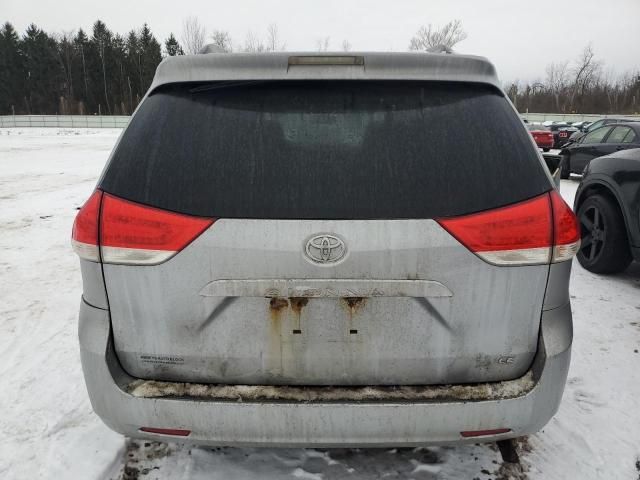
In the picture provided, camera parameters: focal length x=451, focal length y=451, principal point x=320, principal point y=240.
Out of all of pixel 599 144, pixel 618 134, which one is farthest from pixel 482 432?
pixel 599 144

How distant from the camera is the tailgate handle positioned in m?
1.52

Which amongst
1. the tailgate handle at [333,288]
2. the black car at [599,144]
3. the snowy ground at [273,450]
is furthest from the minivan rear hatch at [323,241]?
the black car at [599,144]

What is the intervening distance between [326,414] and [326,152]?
92 cm

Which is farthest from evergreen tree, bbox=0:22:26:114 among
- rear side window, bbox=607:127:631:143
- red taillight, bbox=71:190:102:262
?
red taillight, bbox=71:190:102:262

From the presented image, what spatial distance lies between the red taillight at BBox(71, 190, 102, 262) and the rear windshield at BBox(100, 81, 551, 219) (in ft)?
0.28

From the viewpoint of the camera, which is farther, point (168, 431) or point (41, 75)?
point (41, 75)

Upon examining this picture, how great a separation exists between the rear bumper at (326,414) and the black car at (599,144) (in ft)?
31.4

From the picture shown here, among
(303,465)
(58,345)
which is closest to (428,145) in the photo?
(303,465)

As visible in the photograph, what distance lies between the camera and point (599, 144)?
10.8 meters

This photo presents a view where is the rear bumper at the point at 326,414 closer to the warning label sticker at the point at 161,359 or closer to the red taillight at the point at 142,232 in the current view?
the warning label sticker at the point at 161,359

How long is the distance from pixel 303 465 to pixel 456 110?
1.67m

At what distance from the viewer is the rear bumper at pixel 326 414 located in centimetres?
157

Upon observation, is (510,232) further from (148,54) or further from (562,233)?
(148,54)

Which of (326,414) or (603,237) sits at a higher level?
(326,414)
